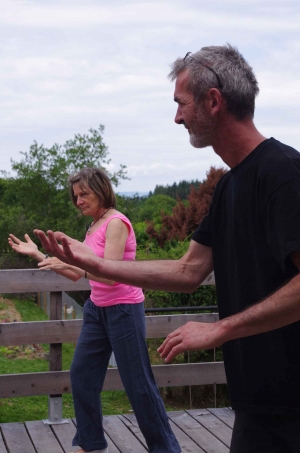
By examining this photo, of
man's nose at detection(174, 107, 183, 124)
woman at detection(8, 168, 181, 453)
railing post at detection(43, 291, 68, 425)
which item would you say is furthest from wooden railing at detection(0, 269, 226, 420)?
man's nose at detection(174, 107, 183, 124)

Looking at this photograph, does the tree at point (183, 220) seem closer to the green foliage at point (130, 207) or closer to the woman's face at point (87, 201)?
the woman's face at point (87, 201)

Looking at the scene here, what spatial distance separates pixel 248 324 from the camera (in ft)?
6.10

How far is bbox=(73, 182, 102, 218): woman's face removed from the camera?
4.00 m

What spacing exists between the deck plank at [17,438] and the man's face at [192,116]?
2665 mm

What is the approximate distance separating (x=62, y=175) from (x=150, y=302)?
21.2 m

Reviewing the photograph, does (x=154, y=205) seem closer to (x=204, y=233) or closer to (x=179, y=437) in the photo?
(x=179, y=437)

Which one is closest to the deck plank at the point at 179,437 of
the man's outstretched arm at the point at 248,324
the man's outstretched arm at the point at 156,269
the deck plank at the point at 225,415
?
the deck plank at the point at 225,415

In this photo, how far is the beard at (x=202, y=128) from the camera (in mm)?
2129

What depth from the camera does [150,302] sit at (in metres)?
6.27

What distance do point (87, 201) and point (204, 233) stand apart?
5.56 ft

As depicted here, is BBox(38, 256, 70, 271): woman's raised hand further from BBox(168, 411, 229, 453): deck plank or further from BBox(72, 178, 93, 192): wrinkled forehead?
BBox(168, 411, 229, 453): deck plank

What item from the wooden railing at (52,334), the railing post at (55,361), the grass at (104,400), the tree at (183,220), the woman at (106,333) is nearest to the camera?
the woman at (106,333)

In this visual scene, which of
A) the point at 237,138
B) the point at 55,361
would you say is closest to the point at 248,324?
the point at 237,138

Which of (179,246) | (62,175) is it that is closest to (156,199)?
(62,175)
